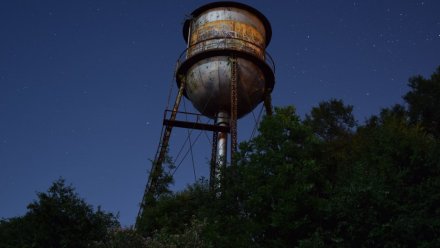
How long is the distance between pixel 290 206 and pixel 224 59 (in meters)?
9.88

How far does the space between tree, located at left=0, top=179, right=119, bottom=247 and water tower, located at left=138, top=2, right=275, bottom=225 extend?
6549 mm

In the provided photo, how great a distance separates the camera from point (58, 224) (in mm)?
16453

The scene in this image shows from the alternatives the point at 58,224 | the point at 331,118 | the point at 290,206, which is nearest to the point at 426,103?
the point at 331,118

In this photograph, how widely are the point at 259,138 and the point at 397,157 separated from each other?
5.94m

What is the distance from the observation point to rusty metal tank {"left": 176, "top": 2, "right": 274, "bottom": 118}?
80.6 ft

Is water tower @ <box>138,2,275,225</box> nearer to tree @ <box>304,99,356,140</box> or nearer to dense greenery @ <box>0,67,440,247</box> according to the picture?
dense greenery @ <box>0,67,440,247</box>

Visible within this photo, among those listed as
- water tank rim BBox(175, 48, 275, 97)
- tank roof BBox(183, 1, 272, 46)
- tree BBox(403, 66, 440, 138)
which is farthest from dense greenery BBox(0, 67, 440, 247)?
tree BBox(403, 66, 440, 138)

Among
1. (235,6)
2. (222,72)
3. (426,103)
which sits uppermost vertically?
(235,6)

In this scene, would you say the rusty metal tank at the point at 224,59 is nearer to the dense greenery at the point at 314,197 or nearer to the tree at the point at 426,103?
the dense greenery at the point at 314,197

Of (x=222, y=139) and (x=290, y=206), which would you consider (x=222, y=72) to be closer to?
(x=222, y=139)

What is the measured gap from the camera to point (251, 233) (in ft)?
56.3

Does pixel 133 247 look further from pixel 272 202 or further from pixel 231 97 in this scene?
pixel 231 97

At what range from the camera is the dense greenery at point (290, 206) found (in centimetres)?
1570

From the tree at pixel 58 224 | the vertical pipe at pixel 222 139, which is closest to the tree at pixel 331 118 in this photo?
the vertical pipe at pixel 222 139
